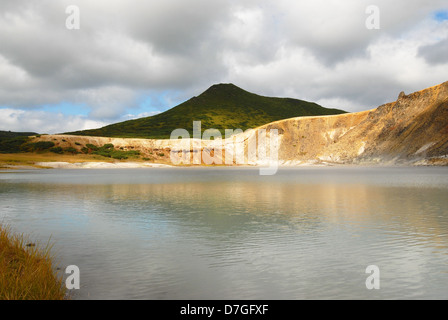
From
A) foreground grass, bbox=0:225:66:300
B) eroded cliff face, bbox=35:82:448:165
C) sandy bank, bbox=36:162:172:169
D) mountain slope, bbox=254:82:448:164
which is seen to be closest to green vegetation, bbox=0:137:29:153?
eroded cliff face, bbox=35:82:448:165

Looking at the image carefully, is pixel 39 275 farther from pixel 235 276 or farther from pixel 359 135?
pixel 359 135

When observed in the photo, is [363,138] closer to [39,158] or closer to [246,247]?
[39,158]

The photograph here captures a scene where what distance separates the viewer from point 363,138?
148250mm

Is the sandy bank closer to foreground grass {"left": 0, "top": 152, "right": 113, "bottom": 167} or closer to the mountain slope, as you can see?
foreground grass {"left": 0, "top": 152, "right": 113, "bottom": 167}

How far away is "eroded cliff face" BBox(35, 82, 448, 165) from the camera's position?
124188mm

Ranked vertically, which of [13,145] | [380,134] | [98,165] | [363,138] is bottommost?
[98,165]

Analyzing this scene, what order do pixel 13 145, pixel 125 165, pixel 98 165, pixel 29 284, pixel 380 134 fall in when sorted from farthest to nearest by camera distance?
pixel 13 145
pixel 380 134
pixel 125 165
pixel 98 165
pixel 29 284

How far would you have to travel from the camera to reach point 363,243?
16516 mm

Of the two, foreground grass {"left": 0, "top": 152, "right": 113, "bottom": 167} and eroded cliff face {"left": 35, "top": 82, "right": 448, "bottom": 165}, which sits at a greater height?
eroded cliff face {"left": 35, "top": 82, "right": 448, "bottom": 165}

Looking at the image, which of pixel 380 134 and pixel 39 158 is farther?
pixel 380 134

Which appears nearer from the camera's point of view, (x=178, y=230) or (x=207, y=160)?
(x=178, y=230)

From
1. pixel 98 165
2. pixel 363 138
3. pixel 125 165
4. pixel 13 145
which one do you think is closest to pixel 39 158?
pixel 98 165
